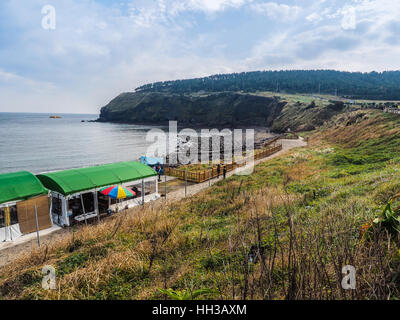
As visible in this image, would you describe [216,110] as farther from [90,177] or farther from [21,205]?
[21,205]

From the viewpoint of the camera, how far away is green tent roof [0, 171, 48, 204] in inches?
467

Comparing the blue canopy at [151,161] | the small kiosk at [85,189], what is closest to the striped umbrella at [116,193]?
the small kiosk at [85,189]

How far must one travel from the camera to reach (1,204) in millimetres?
11484

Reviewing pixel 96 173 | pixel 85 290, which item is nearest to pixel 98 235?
pixel 85 290

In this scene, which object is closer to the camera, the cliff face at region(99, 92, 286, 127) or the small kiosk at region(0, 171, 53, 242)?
the small kiosk at region(0, 171, 53, 242)

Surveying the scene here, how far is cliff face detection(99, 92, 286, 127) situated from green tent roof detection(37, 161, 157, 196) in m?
109

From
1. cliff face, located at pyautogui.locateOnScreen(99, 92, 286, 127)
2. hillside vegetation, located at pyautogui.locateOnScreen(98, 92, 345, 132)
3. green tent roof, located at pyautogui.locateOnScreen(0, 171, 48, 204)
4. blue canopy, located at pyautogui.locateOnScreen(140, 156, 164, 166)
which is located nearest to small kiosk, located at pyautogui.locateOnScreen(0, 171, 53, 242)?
green tent roof, located at pyautogui.locateOnScreen(0, 171, 48, 204)

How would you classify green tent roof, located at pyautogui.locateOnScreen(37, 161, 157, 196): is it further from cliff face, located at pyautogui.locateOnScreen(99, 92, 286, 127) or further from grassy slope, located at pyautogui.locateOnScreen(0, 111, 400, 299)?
cliff face, located at pyautogui.locateOnScreen(99, 92, 286, 127)

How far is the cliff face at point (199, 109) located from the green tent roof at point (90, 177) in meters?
109

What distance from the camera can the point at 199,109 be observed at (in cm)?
15000

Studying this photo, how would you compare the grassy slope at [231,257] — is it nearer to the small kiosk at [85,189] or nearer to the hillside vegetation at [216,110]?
the small kiosk at [85,189]

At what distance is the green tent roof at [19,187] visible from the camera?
467 inches
